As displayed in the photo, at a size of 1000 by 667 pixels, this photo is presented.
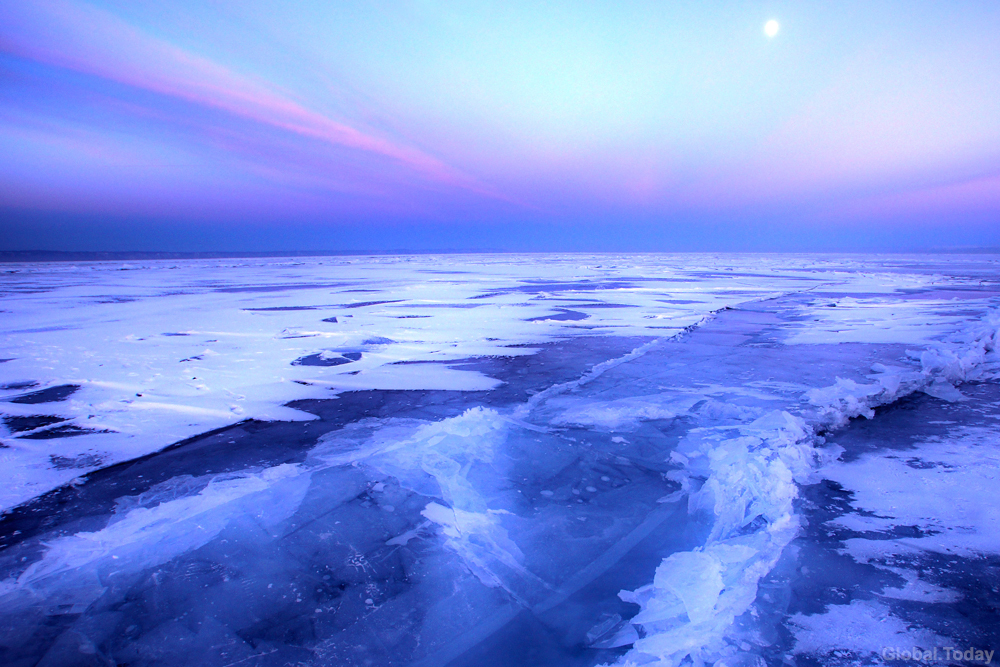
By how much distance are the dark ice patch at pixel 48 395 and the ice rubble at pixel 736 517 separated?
16.9ft

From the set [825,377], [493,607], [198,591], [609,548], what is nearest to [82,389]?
[198,591]

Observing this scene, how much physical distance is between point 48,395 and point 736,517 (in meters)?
5.73

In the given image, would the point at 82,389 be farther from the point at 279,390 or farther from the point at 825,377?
the point at 825,377

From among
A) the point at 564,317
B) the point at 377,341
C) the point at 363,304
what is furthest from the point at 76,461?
the point at 363,304

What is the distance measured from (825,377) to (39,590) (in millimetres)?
5587

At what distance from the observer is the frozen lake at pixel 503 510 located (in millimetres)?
1639

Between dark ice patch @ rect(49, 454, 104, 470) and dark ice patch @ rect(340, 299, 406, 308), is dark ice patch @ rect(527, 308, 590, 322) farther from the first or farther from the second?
dark ice patch @ rect(49, 454, 104, 470)

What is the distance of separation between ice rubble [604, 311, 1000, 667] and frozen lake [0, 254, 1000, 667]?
12 mm

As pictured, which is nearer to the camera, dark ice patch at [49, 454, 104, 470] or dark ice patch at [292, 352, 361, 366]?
dark ice patch at [49, 454, 104, 470]

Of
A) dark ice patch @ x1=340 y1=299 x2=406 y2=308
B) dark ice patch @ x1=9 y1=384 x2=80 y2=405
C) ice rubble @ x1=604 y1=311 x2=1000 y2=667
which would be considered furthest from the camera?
dark ice patch @ x1=340 y1=299 x2=406 y2=308

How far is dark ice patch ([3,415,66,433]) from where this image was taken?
357 centimetres

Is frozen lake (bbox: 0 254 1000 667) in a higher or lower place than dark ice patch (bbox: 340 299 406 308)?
lower

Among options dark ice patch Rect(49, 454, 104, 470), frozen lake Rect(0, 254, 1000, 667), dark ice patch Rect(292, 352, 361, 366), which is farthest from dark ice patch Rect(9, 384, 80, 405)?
dark ice patch Rect(292, 352, 361, 366)

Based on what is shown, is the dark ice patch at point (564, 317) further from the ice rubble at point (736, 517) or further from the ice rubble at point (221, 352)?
the ice rubble at point (736, 517)
